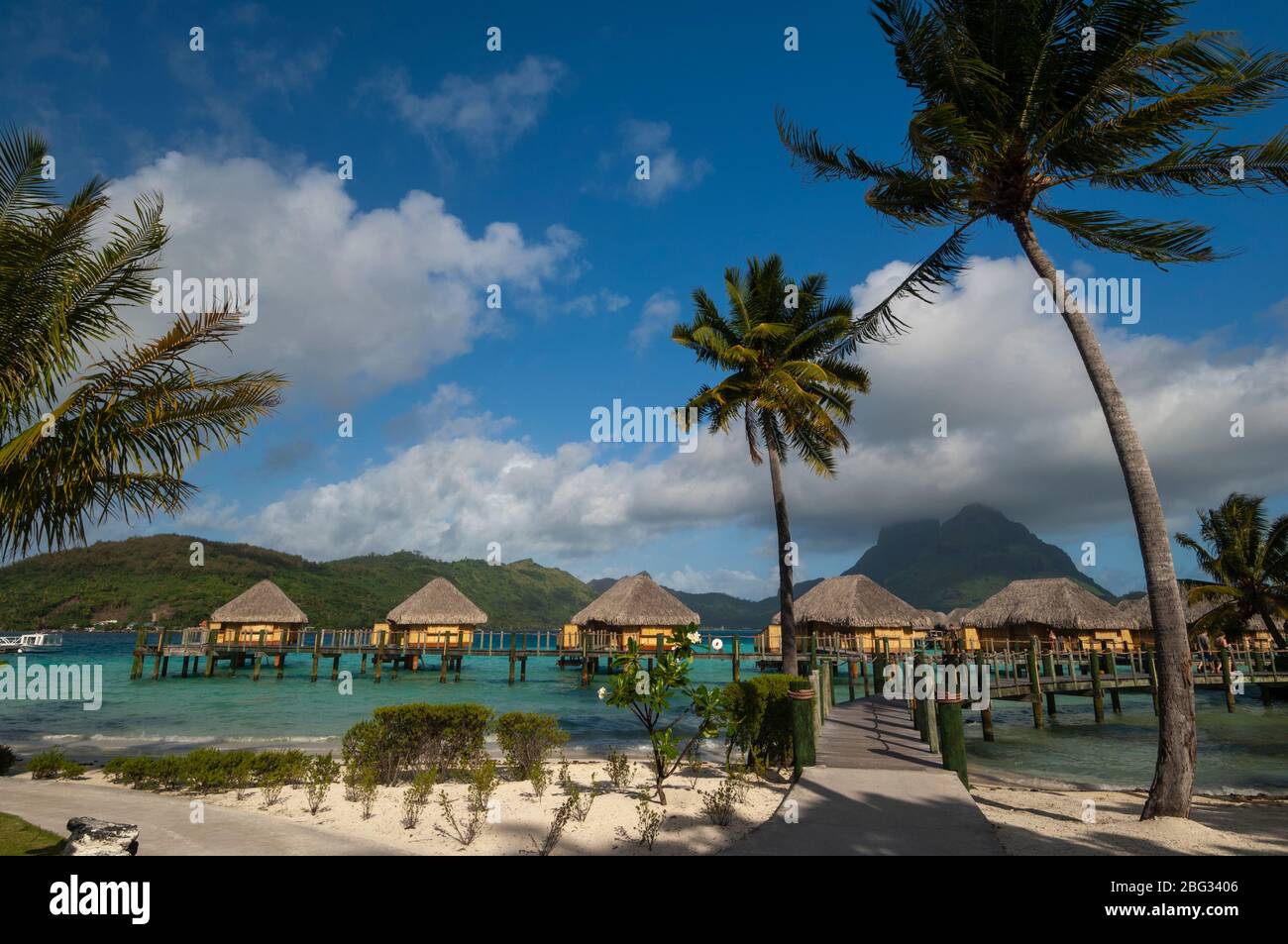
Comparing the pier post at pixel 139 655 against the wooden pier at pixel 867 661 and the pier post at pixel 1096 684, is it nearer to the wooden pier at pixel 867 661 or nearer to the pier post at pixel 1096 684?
the wooden pier at pixel 867 661

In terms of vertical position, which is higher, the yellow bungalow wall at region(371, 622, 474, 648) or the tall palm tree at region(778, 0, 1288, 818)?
the tall palm tree at region(778, 0, 1288, 818)

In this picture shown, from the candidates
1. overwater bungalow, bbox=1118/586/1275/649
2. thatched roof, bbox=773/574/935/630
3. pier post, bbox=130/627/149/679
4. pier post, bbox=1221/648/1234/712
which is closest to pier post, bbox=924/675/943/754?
pier post, bbox=1221/648/1234/712

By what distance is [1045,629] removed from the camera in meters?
34.6

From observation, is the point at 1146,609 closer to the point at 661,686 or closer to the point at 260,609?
the point at 661,686

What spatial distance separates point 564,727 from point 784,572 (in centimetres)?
903

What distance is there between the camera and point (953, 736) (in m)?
8.60

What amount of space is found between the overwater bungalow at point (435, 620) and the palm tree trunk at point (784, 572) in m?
27.0

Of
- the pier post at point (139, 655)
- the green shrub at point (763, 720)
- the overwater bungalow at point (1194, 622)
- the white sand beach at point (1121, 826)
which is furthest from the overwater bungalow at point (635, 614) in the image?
the white sand beach at point (1121, 826)

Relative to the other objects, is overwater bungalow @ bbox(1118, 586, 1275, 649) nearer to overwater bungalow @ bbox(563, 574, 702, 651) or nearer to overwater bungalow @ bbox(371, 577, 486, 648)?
overwater bungalow @ bbox(563, 574, 702, 651)

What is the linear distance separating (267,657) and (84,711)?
37990 mm

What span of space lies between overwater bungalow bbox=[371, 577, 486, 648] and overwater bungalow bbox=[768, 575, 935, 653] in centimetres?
1849

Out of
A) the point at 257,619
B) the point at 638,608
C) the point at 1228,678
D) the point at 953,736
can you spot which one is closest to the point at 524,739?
the point at 953,736

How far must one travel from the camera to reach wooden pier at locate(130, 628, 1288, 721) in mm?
23344
